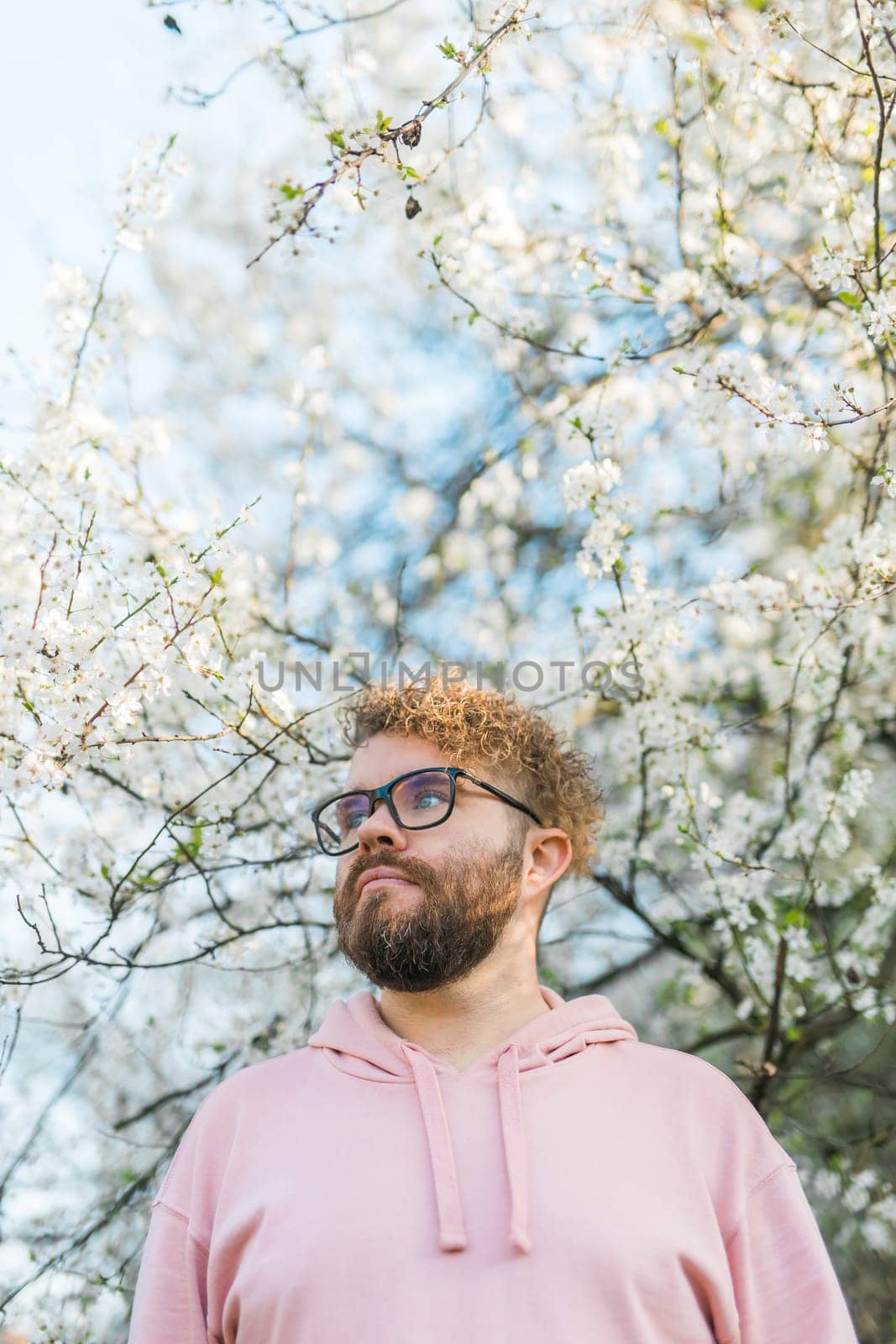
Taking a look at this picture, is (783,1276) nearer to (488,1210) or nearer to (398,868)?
(488,1210)

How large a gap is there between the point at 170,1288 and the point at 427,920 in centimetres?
69

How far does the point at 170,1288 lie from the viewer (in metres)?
1.66

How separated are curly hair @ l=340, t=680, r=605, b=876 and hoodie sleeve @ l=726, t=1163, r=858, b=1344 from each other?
762mm

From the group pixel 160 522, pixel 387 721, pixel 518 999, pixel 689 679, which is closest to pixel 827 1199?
pixel 689 679

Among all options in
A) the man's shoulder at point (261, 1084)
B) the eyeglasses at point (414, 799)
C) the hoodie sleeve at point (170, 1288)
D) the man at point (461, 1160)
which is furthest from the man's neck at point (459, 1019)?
the hoodie sleeve at point (170, 1288)

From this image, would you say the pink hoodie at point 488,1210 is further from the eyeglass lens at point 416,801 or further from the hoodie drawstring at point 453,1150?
the eyeglass lens at point 416,801

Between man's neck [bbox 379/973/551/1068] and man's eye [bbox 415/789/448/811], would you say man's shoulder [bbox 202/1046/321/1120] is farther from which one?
man's eye [bbox 415/789/448/811]

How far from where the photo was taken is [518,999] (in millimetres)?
1975

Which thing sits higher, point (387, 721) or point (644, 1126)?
point (387, 721)

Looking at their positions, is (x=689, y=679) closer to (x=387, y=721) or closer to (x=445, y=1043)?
(x=387, y=721)

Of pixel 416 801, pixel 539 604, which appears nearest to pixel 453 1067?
pixel 416 801

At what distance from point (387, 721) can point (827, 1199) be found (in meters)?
2.40

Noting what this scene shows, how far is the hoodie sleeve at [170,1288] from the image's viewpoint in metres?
1.63

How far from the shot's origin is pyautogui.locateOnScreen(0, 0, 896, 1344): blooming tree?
86.7 inches
